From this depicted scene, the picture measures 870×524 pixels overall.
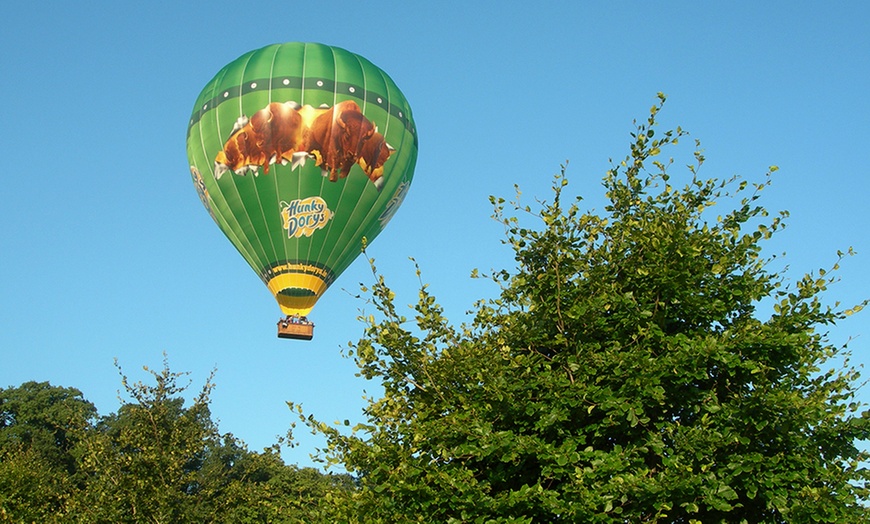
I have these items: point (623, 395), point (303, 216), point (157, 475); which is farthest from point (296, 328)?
point (623, 395)

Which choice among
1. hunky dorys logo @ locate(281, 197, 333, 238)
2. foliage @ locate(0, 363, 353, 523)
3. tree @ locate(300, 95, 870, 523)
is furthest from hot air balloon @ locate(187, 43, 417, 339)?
tree @ locate(300, 95, 870, 523)

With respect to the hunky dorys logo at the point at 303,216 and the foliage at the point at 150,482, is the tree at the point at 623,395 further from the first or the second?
the hunky dorys logo at the point at 303,216

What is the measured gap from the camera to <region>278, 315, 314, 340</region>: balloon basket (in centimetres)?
4216

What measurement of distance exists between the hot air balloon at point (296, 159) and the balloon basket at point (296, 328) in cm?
5

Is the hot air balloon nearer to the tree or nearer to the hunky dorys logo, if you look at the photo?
the hunky dorys logo

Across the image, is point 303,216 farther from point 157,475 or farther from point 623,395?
point 623,395

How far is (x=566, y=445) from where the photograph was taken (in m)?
13.1

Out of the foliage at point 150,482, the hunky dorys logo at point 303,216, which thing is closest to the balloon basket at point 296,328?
the hunky dorys logo at point 303,216

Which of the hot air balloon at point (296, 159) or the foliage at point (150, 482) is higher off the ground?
the hot air balloon at point (296, 159)

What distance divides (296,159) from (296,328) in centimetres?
745

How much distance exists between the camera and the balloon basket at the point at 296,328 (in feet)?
138

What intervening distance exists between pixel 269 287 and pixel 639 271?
1175 inches

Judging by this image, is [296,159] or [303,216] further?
[303,216]

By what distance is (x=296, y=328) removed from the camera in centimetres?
4216
